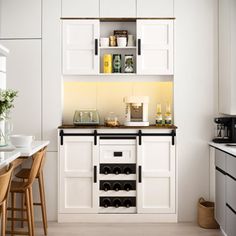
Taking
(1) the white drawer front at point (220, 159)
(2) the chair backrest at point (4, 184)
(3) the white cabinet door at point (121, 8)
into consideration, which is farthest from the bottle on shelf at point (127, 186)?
(2) the chair backrest at point (4, 184)

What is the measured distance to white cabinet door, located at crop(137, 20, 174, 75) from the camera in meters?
4.78

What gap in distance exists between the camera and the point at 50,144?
4.80 meters

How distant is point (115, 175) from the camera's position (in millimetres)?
4715

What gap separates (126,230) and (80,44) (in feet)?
6.87

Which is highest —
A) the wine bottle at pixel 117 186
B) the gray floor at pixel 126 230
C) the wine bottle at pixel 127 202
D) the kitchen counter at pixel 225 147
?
the kitchen counter at pixel 225 147

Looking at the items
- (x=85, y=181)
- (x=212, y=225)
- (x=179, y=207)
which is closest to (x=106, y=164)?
(x=85, y=181)

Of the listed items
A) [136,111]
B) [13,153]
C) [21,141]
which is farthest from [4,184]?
[136,111]

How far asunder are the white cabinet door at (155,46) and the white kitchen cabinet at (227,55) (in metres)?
0.56

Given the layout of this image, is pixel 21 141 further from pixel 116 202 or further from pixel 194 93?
pixel 194 93

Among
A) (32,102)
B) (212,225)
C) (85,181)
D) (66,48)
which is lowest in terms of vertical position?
(212,225)

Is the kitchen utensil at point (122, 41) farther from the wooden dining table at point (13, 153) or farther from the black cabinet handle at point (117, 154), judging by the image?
the wooden dining table at point (13, 153)

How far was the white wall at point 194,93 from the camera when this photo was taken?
189 inches

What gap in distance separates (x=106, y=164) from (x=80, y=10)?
1749mm

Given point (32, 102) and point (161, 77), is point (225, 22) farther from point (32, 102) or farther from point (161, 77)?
point (32, 102)
